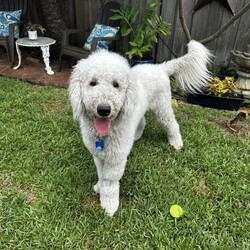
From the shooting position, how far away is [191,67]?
2.89m

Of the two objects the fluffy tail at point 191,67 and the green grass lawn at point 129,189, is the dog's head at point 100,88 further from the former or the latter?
the fluffy tail at point 191,67

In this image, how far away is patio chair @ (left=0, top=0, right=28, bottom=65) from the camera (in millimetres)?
5191

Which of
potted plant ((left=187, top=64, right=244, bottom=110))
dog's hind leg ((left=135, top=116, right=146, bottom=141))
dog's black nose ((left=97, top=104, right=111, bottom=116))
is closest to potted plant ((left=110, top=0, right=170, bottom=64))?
potted plant ((left=187, top=64, right=244, bottom=110))

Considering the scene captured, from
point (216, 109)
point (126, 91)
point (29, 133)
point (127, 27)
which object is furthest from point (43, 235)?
point (127, 27)

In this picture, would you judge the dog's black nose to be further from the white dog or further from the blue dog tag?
the blue dog tag

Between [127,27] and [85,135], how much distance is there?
11.3ft

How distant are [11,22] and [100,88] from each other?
16.1ft

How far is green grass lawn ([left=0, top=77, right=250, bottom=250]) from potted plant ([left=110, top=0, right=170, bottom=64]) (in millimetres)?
1529

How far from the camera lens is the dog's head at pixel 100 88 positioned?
1.72 m

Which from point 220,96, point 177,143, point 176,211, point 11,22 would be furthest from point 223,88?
point 11,22

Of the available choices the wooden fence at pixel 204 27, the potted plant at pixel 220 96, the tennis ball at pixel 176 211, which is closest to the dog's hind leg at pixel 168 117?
the tennis ball at pixel 176 211

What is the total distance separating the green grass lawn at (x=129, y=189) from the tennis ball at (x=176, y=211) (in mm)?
39

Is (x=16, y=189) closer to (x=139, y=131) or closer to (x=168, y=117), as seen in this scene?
(x=139, y=131)

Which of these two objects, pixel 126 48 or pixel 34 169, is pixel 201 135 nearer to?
pixel 34 169
